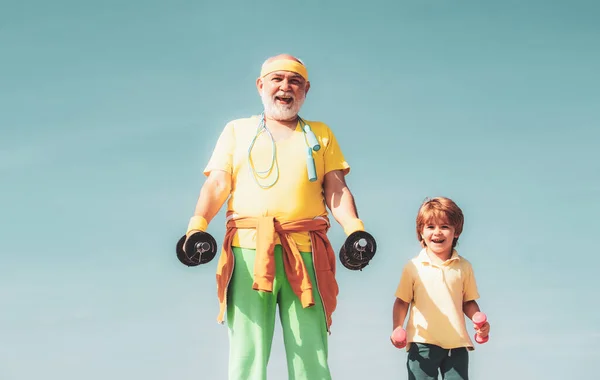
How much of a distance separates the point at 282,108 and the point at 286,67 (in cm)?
30

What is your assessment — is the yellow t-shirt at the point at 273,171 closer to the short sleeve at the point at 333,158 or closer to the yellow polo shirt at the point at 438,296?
the short sleeve at the point at 333,158

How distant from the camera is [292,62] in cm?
621

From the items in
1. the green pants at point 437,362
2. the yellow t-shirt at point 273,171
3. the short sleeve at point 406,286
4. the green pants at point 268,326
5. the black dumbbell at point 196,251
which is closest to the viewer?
the black dumbbell at point 196,251

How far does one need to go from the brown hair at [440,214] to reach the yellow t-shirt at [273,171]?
72 cm

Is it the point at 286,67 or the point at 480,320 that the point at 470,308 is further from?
the point at 286,67

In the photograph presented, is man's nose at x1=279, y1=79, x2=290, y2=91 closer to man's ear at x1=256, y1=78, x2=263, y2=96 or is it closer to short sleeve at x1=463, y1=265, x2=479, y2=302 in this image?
man's ear at x1=256, y1=78, x2=263, y2=96

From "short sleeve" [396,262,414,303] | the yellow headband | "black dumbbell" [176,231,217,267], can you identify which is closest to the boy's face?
"short sleeve" [396,262,414,303]

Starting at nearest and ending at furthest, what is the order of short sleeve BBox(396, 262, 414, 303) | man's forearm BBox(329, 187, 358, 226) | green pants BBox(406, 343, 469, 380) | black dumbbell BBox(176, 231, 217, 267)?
black dumbbell BBox(176, 231, 217, 267)
man's forearm BBox(329, 187, 358, 226)
green pants BBox(406, 343, 469, 380)
short sleeve BBox(396, 262, 414, 303)

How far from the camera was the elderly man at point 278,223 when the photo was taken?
568 cm


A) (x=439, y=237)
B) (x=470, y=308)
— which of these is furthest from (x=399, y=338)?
(x=439, y=237)

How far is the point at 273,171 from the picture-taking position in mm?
5969

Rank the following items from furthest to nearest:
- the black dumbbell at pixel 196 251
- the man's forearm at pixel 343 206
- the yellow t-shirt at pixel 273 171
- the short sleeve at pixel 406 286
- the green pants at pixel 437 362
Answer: the short sleeve at pixel 406 286
the green pants at pixel 437 362
the man's forearm at pixel 343 206
the yellow t-shirt at pixel 273 171
the black dumbbell at pixel 196 251

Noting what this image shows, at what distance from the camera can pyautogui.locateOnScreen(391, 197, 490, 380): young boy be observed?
6148 mm

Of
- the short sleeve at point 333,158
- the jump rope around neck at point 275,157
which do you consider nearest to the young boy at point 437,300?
the short sleeve at point 333,158
